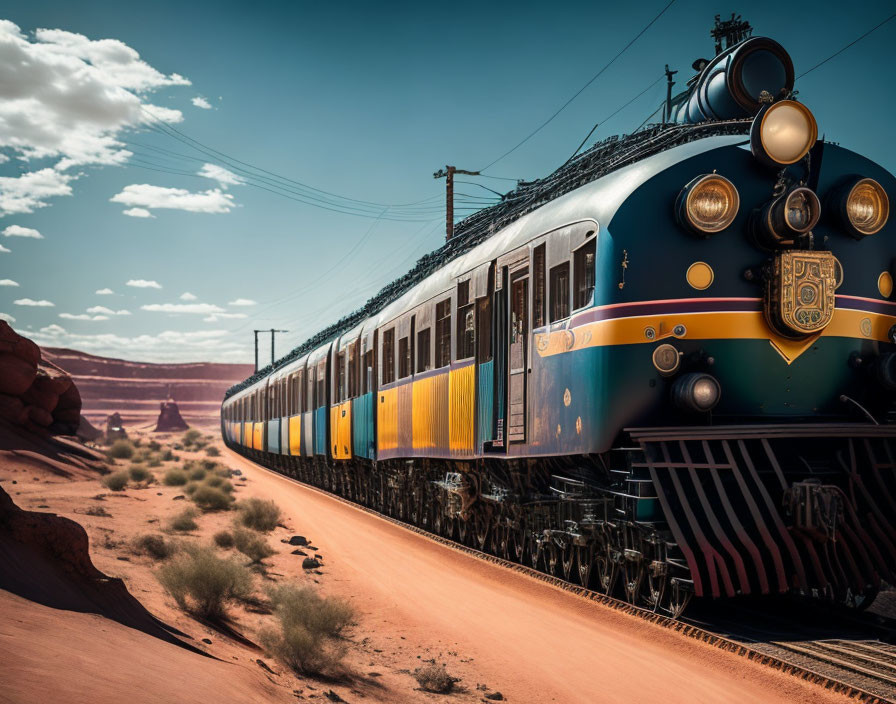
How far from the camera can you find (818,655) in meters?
6.41

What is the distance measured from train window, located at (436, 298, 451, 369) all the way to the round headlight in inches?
227

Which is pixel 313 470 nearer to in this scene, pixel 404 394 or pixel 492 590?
pixel 404 394

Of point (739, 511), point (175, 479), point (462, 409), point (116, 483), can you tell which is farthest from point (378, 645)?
point (175, 479)

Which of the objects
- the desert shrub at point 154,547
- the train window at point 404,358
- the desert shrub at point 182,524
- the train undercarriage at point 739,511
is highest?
the train window at point 404,358

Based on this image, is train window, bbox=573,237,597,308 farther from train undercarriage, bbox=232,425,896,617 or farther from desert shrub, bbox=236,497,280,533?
desert shrub, bbox=236,497,280,533

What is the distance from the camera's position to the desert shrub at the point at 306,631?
695 centimetres

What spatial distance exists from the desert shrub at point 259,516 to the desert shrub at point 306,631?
23.7ft

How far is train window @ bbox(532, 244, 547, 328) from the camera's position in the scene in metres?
9.37

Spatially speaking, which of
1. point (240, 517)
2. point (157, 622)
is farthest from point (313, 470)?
point (157, 622)

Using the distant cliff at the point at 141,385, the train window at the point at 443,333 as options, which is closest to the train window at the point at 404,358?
the train window at the point at 443,333

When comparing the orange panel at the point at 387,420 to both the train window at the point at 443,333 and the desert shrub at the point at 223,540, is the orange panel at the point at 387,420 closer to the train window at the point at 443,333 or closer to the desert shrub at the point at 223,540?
the train window at the point at 443,333

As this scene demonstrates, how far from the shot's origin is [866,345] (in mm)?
8234

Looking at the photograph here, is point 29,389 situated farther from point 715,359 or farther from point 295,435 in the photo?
point 715,359

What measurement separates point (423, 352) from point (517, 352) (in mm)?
4428
